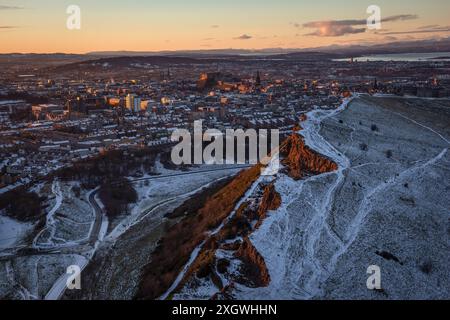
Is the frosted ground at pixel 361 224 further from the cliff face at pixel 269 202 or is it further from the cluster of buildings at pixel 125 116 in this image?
the cluster of buildings at pixel 125 116

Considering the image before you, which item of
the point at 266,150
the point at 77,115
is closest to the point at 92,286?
the point at 266,150

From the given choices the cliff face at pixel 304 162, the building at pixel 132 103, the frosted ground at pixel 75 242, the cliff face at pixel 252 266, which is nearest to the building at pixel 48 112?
the building at pixel 132 103

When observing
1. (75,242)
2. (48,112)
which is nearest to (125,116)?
(48,112)

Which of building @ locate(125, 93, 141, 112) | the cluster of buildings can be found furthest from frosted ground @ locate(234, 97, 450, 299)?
building @ locate(125, 93, 141, 112)

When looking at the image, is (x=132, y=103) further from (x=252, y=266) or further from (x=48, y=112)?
(x=252, y=266)

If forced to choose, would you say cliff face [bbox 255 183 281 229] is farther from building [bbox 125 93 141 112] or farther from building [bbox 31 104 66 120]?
building [bbox 125 93 141 112]

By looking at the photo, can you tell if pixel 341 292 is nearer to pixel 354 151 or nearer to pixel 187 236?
pixel 187 236
